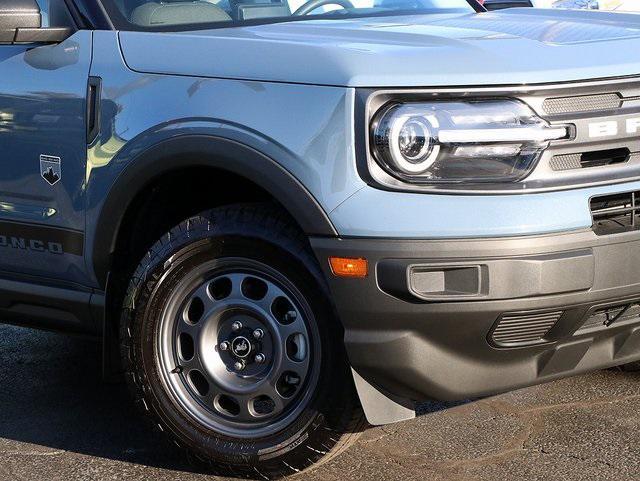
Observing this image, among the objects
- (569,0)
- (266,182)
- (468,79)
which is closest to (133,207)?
(266,182)

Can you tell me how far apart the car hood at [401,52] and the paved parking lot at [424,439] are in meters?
1.18

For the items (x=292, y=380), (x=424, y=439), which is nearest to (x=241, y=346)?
(x=292, y=380)

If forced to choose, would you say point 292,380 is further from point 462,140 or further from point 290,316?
point 462,140

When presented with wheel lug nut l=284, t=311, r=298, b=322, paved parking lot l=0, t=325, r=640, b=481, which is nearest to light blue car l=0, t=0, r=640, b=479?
wheel lug nut l=284, t=311, r=298, b=322

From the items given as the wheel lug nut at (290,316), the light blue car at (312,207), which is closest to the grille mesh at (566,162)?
the light blue car at (312,207)

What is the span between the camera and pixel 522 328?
9.76ft

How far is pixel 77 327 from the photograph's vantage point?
3738mm

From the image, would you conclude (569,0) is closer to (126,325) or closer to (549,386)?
(549,386)

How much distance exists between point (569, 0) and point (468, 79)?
12.2m

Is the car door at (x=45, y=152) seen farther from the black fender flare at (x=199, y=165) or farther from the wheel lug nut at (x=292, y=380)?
the wheel lug nut at (x=292, y=380)

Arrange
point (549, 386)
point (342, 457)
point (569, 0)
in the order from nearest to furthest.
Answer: point (342, 457)
point (549, 386)
point (569, 0)

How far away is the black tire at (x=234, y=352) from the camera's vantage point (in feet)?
10.3

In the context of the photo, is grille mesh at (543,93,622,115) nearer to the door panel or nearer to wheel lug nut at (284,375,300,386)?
wheel lug nut at (284,375,300,386)

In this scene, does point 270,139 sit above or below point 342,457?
above
